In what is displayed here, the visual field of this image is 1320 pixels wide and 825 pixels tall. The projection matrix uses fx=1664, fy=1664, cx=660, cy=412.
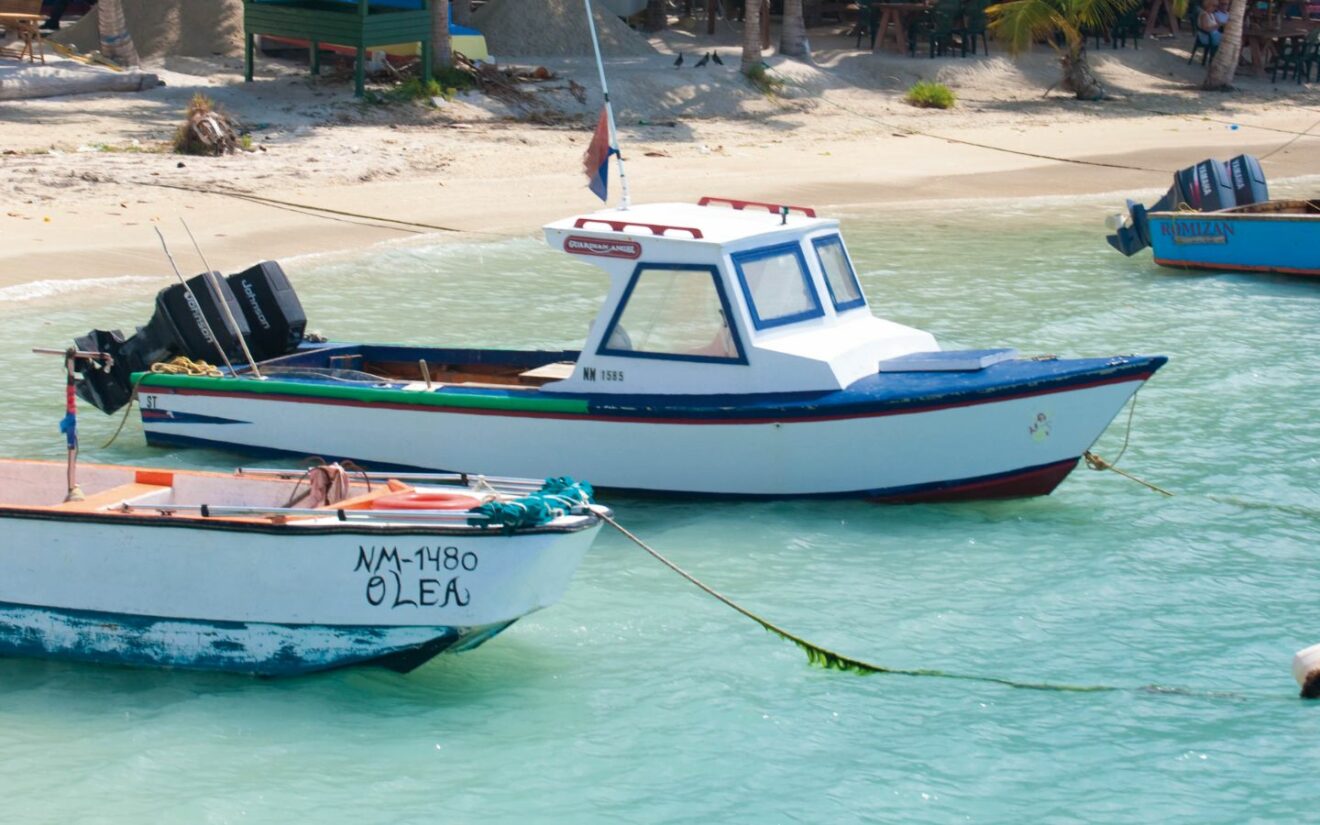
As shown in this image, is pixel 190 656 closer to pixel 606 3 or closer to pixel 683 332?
pixel 683 332

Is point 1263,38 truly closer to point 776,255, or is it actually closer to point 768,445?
point 776,255

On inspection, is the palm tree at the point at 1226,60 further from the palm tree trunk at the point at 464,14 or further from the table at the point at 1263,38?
the palm tree trunk at the point at 464,14

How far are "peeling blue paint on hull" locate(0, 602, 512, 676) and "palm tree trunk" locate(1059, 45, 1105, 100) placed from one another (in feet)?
89.2

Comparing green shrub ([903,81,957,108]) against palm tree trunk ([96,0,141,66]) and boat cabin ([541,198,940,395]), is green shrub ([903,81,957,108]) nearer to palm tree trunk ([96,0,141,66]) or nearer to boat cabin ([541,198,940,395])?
palm tree trunk ([96,0,141,66])

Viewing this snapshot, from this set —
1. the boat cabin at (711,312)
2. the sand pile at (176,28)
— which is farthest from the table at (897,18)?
the boat cabin at (711,312)

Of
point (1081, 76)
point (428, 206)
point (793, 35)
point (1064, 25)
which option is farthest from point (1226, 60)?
point (428, 206)

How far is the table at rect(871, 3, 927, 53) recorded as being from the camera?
33281mm

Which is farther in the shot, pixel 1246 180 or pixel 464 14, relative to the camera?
pixel 464 14

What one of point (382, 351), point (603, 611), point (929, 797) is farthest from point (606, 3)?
point (929, 797)

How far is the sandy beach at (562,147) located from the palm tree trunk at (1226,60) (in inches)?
16.6

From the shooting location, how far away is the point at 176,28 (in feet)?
94.1

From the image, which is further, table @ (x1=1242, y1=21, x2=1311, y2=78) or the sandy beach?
table @ (x1=1242, y1=21, x2=1311, y2=78)

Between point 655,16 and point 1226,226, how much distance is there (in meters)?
17.6

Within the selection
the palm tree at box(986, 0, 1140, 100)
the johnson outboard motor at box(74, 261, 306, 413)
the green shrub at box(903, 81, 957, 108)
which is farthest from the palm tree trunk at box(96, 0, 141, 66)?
the palm tree at box(986, 0, 1140, 100)
